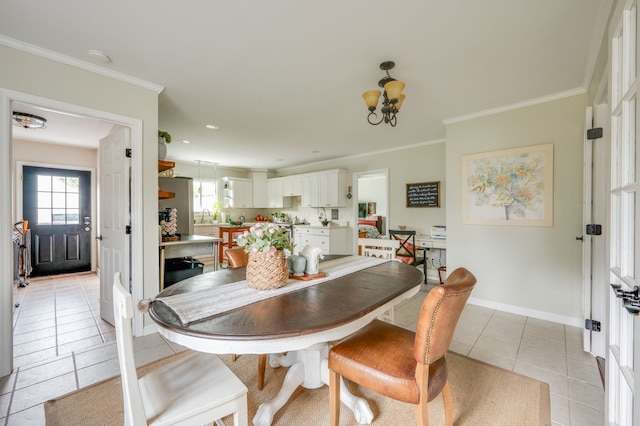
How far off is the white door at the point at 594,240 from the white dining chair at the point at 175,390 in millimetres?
2766

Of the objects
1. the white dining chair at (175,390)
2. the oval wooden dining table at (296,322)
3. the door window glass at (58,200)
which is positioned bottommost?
the white dining chair at (175,390)

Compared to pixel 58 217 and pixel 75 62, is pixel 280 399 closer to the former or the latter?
pixel 75 62

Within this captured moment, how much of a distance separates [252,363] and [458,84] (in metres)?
3.11

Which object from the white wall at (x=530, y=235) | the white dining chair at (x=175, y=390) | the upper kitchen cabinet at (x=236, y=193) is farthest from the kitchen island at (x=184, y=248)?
the upper kitchen cabinet at (x=236, y=193)

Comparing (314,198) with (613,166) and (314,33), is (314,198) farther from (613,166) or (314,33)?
(613,166)

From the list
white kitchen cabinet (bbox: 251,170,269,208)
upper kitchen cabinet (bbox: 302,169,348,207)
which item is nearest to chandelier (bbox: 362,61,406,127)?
upper kitchen cabinet (bbox: 302,169,348,207)

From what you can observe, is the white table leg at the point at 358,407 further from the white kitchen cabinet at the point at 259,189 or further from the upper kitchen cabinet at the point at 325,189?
the white kitchen cabinet at the point at 259,189

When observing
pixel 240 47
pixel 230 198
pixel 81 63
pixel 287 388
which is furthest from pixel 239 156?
pixel 287 388

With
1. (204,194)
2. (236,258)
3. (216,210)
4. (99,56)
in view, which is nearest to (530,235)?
(236,258)

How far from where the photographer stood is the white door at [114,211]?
2570 millimetres

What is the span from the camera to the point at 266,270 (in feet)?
4.96

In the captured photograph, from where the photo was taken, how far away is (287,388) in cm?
156

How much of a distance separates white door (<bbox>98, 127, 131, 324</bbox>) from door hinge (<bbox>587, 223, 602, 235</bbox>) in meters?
4.05

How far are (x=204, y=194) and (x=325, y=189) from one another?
3322 mm
